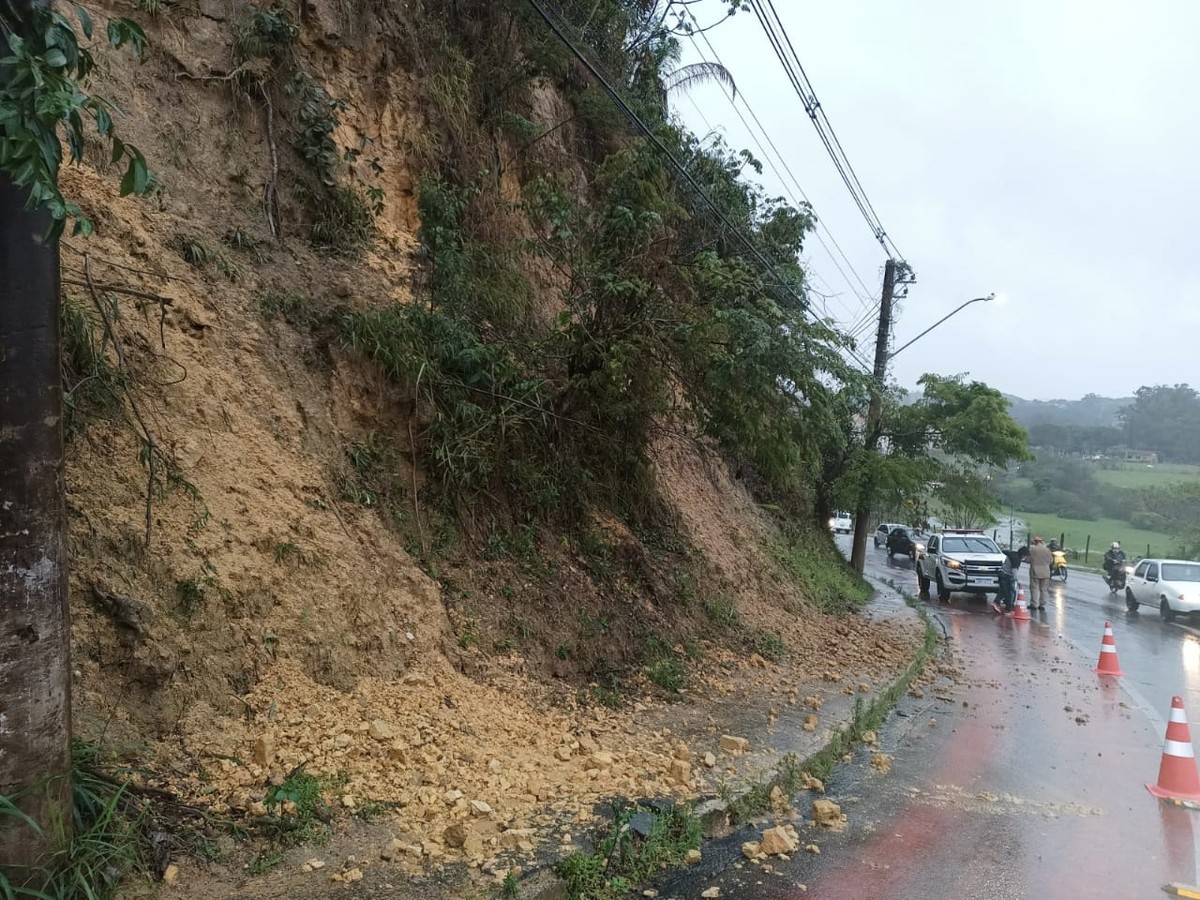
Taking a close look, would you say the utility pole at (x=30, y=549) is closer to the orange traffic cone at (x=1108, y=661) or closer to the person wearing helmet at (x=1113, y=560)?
the orange traffic cone at (x=1108, y=661)

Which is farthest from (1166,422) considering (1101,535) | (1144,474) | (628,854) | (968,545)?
(628,854)

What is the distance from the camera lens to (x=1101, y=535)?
170 ft

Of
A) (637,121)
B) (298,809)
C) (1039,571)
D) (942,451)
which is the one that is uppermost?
(637,121)

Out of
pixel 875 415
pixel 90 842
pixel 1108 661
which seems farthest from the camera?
pixel 875 415

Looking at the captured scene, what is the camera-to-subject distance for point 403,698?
5488 millimetres

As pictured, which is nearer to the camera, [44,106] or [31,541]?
[44,106]

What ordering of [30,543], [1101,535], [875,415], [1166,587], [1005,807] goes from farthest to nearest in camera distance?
[1101,535], [875,415], [1166,587], [1005,807], [30,543]

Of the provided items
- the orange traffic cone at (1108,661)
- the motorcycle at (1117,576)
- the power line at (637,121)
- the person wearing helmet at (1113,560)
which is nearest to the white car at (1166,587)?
the motorcycle at (1117,576)

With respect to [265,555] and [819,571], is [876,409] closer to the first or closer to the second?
[819,571]

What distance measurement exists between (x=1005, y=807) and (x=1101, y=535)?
180ft

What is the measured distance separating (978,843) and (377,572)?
452 cm

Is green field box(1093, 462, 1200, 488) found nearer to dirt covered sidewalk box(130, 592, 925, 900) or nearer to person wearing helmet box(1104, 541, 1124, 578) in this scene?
person wearing helmet box(1104, 541, 1124, 578)

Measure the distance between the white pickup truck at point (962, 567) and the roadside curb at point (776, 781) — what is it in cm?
1179

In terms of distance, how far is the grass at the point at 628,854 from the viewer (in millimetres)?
4102
